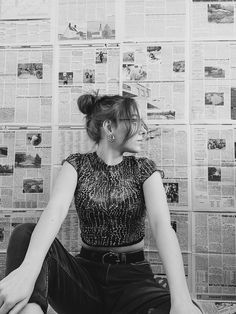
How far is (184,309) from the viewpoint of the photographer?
60 centimetres

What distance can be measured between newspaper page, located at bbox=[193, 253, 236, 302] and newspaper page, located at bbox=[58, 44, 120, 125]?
1.87ft

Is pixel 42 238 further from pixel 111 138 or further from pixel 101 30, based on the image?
pixel 101 30

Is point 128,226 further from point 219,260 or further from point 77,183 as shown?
point 219,260

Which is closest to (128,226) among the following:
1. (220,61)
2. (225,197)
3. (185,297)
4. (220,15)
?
(185,297)

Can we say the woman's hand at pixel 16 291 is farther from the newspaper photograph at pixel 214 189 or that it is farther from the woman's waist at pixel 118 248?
the newspaper photograph at pixel 214 189

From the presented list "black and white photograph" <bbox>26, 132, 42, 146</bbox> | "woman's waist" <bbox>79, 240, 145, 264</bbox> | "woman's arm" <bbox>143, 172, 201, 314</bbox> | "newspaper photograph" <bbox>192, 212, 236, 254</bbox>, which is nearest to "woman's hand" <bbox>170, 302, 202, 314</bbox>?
"woman's arm" <bbox>143, 172, 201, 314</bbox>

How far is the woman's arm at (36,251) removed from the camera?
0.58 meters

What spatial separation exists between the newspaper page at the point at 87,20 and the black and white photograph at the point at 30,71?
4.7 inches

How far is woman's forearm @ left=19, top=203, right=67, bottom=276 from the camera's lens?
63 centimetres

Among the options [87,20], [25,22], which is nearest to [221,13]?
[87,20]

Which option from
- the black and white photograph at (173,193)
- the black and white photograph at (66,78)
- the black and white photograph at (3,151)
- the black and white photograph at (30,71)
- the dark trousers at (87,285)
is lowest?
the dark trousers at (87,285)

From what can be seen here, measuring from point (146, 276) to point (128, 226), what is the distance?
0.39ft

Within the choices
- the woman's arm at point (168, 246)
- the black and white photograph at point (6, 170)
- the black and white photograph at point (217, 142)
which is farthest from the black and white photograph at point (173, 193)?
the black and white photograph at point (6, 170)

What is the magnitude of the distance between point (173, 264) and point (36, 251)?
26 centimetres
